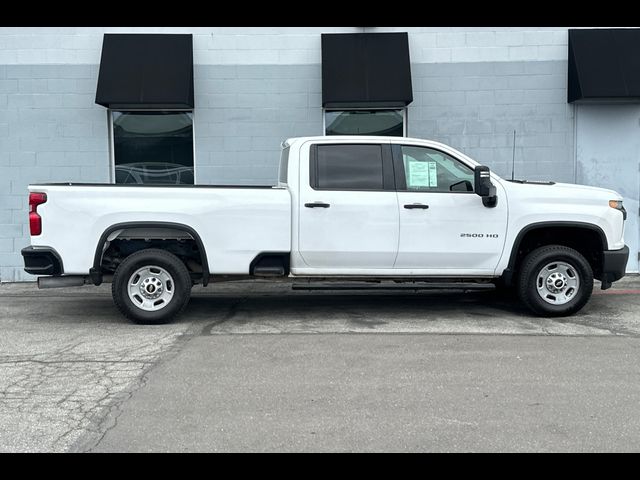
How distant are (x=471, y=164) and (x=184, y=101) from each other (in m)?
4.99

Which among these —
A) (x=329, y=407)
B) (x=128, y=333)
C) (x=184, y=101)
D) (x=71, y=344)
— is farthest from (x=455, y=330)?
(x=184, y=101)

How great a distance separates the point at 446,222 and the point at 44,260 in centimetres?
445

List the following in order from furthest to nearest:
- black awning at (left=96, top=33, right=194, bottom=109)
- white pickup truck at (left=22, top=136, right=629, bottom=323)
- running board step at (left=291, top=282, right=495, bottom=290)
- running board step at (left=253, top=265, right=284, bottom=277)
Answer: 1. black awning at (left=96, top=33, right=194, bottom=109)
2. running board step at (left=291, top=282, right=495, bottom=290)
3. running board step at (left=253, top=265, right=284, bottom=277)
4. white pickup truck at (left=22, top=136, right=629, bottom=323)

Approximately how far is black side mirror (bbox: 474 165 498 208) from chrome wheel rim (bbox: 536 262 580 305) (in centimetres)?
101

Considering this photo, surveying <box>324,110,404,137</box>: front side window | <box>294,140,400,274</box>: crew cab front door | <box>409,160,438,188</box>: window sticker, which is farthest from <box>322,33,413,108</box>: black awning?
<box>294,140,400,274</box>: crew cab front door

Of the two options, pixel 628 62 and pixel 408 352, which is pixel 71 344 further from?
pixel 628 62

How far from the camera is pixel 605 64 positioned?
10344mm

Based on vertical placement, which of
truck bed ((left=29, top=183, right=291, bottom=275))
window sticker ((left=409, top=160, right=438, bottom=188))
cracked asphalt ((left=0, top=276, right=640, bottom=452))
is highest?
window sticker ((left=409, top=160, right=438, bottom=188))

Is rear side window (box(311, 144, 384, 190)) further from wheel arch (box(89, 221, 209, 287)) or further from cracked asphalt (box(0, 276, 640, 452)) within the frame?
cracked asphalt (box(0, 276, 640, 452))

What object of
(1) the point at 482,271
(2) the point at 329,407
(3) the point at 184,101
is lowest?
(2) the point at 329,407

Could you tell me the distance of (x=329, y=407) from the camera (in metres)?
4.59

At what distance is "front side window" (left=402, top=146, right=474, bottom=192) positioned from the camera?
7.30 m

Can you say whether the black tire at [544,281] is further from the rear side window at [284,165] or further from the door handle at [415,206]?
the rear side window at [284,165]

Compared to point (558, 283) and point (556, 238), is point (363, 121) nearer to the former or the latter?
point (556, 238)
